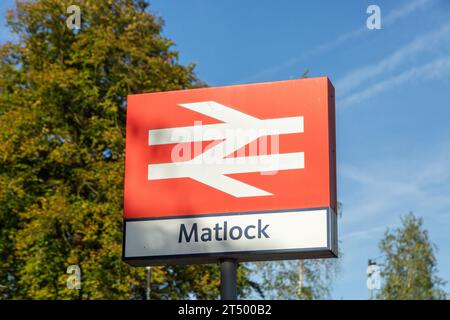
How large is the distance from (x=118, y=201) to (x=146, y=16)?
283 inches

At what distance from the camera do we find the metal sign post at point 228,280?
6.43 m

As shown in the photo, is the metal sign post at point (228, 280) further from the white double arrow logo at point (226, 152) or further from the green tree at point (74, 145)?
the green tree at point (74, 145)

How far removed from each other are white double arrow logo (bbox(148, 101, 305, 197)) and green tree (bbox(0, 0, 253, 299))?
17.2 meters

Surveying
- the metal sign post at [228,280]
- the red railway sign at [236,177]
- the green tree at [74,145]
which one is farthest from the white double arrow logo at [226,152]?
the green tree at [74,145]

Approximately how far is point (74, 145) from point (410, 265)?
155ft

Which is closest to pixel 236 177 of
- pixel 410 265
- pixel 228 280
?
pixel 228 280

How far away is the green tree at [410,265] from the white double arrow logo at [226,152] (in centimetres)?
6061

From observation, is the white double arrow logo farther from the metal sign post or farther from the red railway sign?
the metal sign post

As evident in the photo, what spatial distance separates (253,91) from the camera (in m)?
6.89

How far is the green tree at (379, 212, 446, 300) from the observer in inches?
Answer: 2611

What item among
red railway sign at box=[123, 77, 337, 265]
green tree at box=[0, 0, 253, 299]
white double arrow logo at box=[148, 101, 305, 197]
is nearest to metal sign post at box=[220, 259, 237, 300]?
red railway sign at box=[123, 77, 337, 265]
